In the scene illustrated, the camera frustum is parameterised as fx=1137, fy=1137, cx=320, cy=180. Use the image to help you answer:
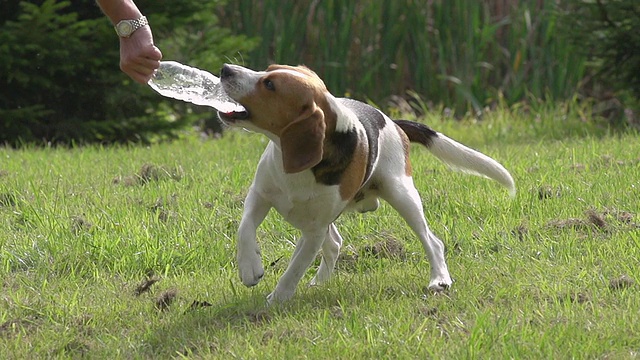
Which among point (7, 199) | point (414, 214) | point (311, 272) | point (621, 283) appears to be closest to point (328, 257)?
point (311, 272)

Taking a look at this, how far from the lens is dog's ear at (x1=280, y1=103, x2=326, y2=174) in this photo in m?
4.49

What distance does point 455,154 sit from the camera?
222 inches

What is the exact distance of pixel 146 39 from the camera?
4941mm

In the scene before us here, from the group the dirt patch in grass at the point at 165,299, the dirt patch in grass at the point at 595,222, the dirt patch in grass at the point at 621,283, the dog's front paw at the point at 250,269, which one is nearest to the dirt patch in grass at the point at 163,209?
the dirt patch in grass at the point at 165,299

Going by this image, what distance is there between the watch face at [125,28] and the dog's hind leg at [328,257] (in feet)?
4.16

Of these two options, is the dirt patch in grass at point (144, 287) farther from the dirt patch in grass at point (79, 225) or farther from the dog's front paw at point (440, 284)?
the dog's front paw at point (440, 284)

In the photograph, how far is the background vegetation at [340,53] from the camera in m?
9.59

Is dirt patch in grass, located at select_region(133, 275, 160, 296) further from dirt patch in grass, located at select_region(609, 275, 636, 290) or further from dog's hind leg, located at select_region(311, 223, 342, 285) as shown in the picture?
dirt patch in grass, located at select_region(609, 275, 636, 290)

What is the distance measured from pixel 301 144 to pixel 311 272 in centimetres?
120

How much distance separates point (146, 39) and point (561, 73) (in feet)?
24.8

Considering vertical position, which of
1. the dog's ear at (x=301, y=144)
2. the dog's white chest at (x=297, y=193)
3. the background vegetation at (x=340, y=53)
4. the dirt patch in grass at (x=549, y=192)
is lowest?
the background vegetation at (x=340, y=53)

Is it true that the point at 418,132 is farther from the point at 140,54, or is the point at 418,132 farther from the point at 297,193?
the point at 140,54

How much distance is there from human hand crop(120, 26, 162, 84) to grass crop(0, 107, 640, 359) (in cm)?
95

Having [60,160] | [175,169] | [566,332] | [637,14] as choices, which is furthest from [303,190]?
[637,14]
